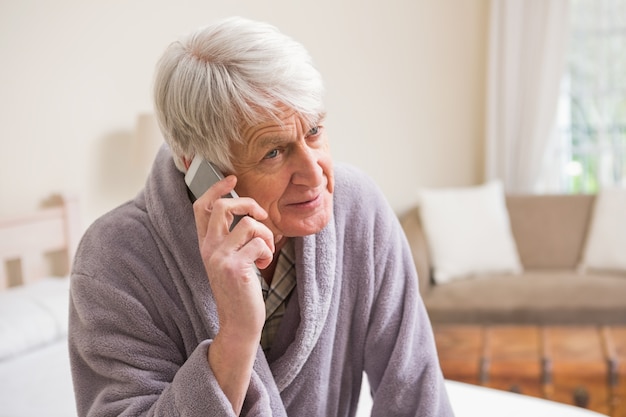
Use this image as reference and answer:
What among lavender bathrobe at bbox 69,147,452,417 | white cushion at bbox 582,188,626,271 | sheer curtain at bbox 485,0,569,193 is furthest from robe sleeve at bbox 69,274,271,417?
sheer curtain at bbox 485,0,569,193

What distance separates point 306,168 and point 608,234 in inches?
127

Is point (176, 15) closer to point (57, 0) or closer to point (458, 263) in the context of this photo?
point (57, 0)

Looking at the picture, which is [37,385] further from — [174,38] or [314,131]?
[174,38]

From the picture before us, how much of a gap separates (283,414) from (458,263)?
9.17 ft

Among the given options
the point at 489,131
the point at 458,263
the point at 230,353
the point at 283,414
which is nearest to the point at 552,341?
the point at 458,263

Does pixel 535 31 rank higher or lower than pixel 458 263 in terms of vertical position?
higher

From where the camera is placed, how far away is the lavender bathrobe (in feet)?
4.38

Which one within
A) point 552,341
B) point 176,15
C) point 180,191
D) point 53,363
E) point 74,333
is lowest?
point 552,341

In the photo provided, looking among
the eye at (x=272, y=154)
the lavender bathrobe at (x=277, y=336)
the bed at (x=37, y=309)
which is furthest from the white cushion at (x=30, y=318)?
the eye at (x=272, y=154)

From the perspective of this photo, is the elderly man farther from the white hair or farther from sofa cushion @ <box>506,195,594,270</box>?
sofa cushion @ <box>506,195,594,270</box>

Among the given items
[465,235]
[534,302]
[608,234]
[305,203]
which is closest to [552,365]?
[534,302]

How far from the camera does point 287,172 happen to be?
1.32m

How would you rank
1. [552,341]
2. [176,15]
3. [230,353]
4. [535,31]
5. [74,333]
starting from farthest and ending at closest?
[535,31], [552,341], [176,15], [74,333], [230,353]

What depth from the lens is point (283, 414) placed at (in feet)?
4.74
